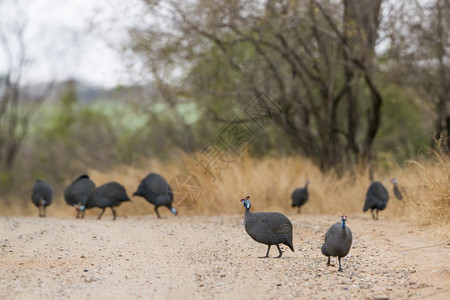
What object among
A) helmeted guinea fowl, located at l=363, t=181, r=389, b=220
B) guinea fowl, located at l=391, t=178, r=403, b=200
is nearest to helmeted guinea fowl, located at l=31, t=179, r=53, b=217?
helmeted guinea fowl, located at l=363, t=181, r=389, b=220

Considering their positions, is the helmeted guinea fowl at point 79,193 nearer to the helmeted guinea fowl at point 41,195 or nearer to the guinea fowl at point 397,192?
the helmeted guinea fowl at point 41,195

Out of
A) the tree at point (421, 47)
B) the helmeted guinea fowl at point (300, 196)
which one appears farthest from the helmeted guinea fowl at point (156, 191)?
the tree at point (421, 47)

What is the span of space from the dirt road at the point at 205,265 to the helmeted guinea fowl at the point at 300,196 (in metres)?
1.53

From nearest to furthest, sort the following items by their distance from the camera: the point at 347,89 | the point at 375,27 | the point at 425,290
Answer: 1. the point at 425,290
2. the point at 375,27
3. the point at 347,89

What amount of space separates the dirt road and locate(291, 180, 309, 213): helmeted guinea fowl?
1.53 m

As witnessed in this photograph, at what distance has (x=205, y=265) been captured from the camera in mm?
6934

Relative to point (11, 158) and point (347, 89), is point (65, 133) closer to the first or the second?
point (11, 158)

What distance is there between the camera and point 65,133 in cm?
2708

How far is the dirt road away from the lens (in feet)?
19.4

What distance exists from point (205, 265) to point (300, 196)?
4838mm

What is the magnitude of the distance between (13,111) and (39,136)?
5.62 ft

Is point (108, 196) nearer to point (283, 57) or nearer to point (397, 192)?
point (397, 192)

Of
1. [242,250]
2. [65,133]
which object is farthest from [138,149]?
[242,250]

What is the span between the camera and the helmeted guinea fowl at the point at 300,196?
11430 millimetres
